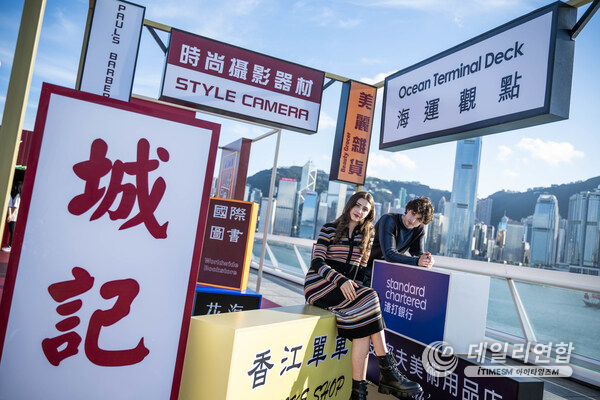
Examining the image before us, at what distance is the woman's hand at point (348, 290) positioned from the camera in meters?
2.14

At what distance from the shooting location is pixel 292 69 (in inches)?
Answer: 145

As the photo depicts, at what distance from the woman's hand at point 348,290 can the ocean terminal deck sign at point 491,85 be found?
131cm

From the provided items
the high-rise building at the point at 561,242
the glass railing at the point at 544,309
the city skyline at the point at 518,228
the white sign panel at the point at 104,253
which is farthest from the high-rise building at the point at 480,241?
the white sign panel at the point at 104,253

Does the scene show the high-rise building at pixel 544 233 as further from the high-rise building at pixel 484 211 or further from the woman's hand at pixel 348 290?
the woman's hand at pixel 348 290

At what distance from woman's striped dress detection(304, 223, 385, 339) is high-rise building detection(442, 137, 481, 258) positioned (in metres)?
49.5

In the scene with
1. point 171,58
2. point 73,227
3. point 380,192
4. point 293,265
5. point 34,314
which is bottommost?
point 293,265

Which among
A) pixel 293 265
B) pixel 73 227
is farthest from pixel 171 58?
pixel 293 265

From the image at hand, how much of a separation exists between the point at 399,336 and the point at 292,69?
8.49 feet

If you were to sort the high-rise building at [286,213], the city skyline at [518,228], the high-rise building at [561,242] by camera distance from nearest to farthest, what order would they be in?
the city skyline at [518,228]
the high-rise building at [561,242]
the high-rise building at [286,213]

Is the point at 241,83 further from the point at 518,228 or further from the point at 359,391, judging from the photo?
the point at 518,228

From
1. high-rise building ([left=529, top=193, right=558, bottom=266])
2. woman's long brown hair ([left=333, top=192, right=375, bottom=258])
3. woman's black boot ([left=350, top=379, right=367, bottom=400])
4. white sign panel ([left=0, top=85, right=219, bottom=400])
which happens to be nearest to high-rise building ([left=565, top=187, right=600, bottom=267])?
high-rise building ([left=529, top=193, right=558, bottom=266])

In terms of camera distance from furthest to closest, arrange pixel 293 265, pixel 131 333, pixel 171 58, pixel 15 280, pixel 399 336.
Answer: pixel 293 265, pixel 171 58, pixel 399 336, pixel 131 333, pixel 15 280

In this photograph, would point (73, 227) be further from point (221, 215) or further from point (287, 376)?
point (221, 215)

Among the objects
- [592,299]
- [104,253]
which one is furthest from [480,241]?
[104,253]
